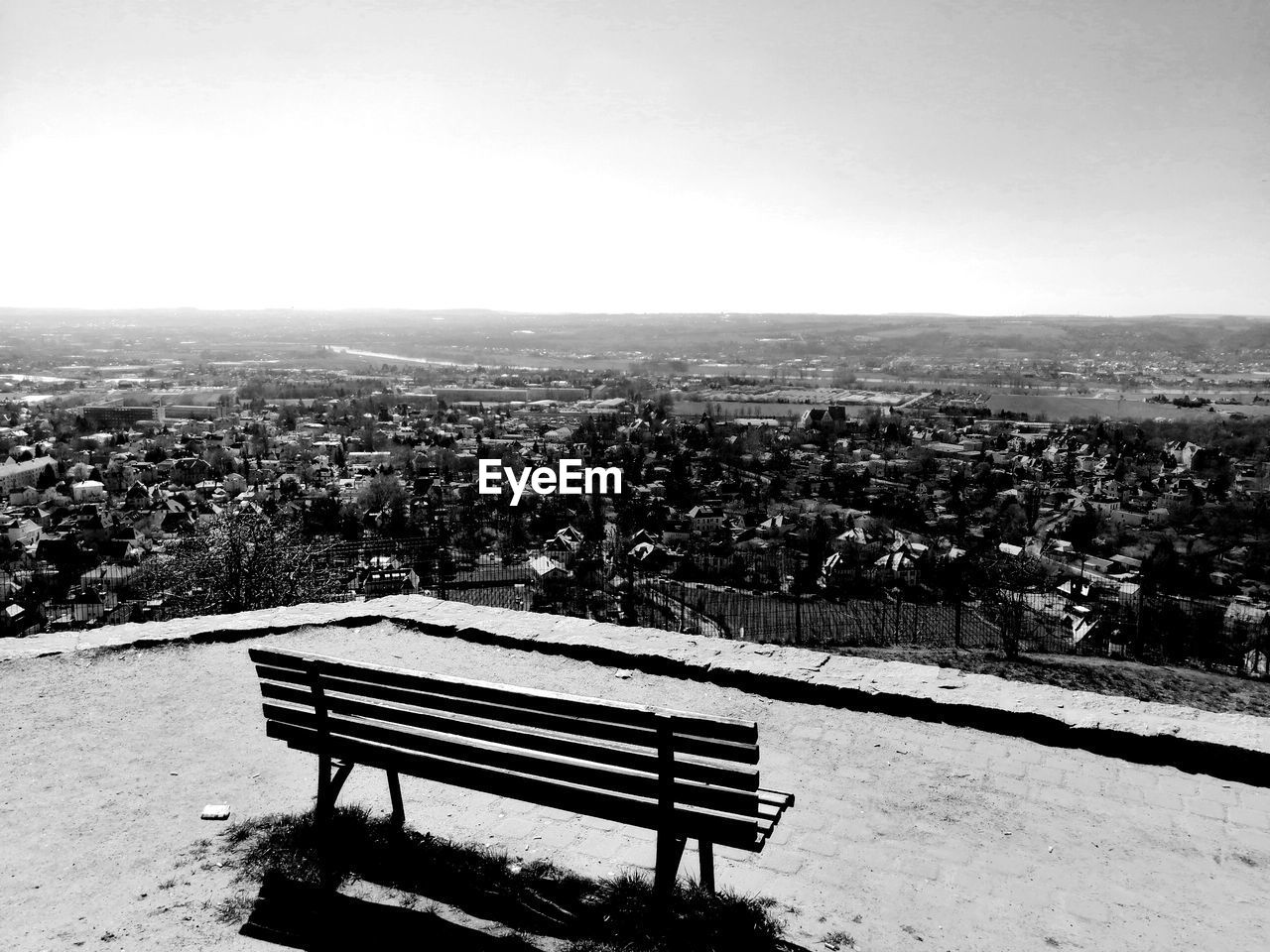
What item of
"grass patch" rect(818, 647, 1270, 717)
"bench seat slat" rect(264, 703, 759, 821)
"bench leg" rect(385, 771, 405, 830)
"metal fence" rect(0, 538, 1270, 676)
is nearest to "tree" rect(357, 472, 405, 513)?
"metal fence" rect(0, 538, 1270, 676)

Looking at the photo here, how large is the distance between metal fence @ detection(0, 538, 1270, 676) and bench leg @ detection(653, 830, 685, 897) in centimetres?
779

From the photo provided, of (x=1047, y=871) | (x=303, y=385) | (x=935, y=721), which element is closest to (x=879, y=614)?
(x=935, y=721)

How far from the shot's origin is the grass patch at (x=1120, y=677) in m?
8.74

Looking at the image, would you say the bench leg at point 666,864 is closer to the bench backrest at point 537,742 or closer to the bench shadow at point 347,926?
the bench backrest at point 537,742

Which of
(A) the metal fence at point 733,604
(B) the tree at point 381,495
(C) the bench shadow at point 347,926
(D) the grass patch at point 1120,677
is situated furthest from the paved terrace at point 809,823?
(B) the tree at point 381,495

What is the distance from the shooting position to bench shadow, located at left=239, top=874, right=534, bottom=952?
2.55 m

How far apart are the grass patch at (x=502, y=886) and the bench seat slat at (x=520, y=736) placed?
1.39 ft

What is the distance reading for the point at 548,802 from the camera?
2.75m

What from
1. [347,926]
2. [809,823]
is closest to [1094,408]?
[809,823]

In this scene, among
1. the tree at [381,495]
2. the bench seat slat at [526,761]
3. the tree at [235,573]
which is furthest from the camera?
the tree at [381,495]

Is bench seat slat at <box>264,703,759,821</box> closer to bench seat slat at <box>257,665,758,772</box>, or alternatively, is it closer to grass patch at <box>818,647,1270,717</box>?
bench seat slat at <box>257,665,758,772</box>

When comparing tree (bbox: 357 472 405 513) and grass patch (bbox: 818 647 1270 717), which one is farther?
tree (bbox: 357 472 405 513)

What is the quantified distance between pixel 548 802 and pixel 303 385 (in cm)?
6234

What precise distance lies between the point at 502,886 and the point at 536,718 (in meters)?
0.65
